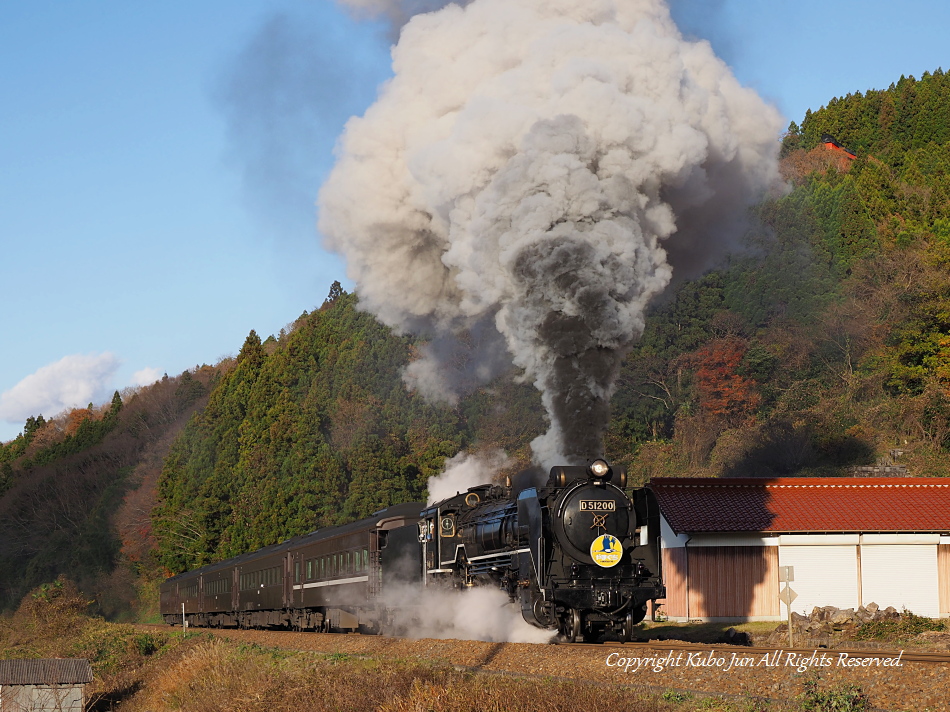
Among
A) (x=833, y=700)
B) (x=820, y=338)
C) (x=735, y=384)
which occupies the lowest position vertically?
(x=833, y=700)

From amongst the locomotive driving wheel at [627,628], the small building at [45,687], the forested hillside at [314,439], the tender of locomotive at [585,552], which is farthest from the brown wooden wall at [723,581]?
the forested hillside at [314,439]

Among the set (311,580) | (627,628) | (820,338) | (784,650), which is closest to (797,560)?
(627,628)

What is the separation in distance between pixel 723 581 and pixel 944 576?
5.73 m

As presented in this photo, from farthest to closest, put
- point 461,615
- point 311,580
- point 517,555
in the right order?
point 311,580 → point 461,615 → point 517,555

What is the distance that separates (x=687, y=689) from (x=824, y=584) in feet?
53.1

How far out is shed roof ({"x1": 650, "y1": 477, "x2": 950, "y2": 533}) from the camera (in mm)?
25734

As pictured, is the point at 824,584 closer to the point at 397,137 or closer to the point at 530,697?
the point at 397,137

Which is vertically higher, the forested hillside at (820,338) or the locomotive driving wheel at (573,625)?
the forested hillside at (820,338)

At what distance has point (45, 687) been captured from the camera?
23.9 meters

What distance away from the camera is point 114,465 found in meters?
86.4

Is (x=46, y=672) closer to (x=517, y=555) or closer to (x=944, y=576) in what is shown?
(x=517, y=555)

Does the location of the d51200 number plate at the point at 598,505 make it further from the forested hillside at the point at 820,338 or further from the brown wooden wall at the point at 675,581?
the forested hillside at the point at 820,338

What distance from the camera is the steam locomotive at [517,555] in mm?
16062

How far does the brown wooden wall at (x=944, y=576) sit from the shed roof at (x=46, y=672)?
20985 millimetres
